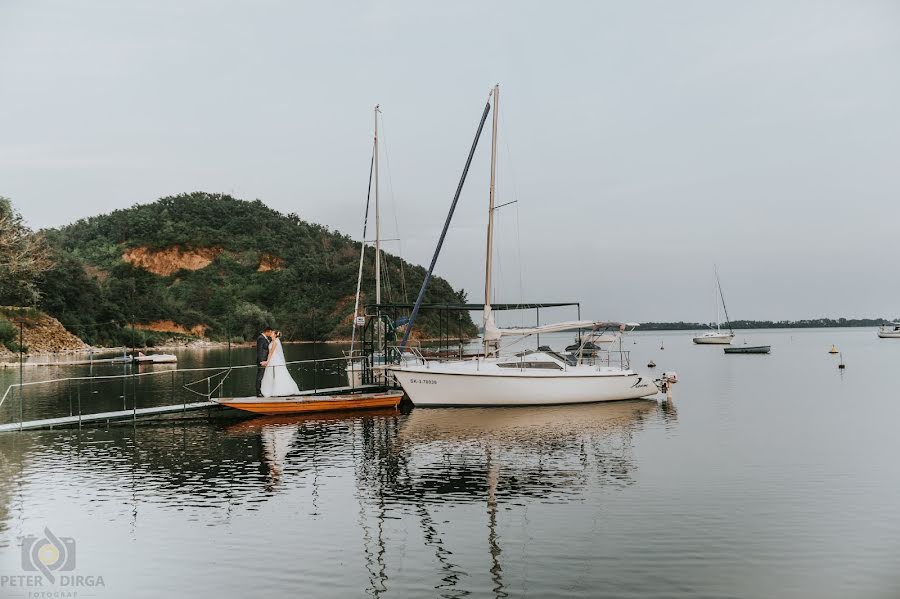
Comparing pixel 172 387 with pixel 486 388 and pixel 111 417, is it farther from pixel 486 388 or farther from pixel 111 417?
pixel 486 388

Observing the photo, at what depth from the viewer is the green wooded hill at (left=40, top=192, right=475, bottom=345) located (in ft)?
368

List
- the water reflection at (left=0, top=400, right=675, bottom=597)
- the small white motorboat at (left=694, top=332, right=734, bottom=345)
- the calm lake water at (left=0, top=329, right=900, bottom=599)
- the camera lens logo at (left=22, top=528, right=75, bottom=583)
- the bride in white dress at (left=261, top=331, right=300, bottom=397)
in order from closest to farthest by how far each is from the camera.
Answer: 1. the calm lake water at (left=0, top=329, right=900, bottom=599)
2. the camera lens logo at (left=22, top=528, right=75, bottom=583)
3. the water reflection at (left=0, top=400, right=675, bottom=597)
4. the bride in white dress at (left=261, top=331, right=300, bottom=397)
5. the small white motorboat at (left=694, top=332, right=734, bottom=345)

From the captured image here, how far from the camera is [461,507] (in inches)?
530

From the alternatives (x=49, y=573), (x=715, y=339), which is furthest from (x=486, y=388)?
(x=715, y=339)

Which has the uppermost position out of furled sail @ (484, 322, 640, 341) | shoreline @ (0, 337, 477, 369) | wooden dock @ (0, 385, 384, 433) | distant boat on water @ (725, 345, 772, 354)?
furled sail @ (484, 322, 640, 341)

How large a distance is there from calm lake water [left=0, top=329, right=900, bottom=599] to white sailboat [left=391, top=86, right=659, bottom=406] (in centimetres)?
275

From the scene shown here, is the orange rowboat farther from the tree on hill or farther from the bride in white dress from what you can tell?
the tree on hill

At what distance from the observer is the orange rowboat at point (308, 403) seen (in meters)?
24.8

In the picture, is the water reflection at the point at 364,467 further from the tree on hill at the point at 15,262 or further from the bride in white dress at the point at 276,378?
the tree on hill at the point at 15,262

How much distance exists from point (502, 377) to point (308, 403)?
8032 mm

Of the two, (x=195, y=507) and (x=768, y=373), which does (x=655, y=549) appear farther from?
(x=768, y=373)

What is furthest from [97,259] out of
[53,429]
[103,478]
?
[103,478]

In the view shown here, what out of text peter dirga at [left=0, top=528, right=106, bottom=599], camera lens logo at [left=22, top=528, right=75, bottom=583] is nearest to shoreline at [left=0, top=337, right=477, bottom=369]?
camera lens logo at [left=22, top=528, right=75, bottom=583]

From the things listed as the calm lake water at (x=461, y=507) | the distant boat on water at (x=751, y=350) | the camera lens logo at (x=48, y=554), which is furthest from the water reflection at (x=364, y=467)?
the distant boat on water at (x=751, y=350)
